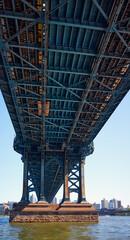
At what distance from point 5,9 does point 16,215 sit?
29.9 meters

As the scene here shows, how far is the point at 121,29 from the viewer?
21609 millimetres

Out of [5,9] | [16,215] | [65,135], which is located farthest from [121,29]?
[16,215]

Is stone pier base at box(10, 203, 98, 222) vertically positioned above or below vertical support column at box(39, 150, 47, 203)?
below

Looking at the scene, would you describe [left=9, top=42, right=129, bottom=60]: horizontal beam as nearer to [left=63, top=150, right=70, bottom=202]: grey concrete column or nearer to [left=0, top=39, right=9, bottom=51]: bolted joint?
[left=0, top=39, right=9, bottom=51]: bolted joint

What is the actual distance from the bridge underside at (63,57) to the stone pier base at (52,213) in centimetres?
388

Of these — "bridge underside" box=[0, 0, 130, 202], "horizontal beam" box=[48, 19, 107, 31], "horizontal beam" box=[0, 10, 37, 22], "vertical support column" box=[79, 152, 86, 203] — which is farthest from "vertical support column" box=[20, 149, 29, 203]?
"horizontal beam" box=[0, 10, 37, 22]

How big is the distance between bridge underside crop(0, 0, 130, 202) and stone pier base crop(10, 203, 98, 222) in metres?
3.88

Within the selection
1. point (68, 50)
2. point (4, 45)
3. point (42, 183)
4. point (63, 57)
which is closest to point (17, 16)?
point (4, 45)

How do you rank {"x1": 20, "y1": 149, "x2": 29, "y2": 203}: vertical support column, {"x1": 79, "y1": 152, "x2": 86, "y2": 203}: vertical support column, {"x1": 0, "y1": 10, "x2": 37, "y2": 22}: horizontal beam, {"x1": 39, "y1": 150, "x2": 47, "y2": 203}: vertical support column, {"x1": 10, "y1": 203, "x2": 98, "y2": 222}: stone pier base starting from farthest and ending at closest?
{"x1": 79, "y1": 152, "x2": 86, "y2": 203}: vertical support column
{"x1": 20, "y1": 149, "x2": 29, "y2": 203}: vertical support column
{"x1": 39, "y1": 150, "x2": 47, "y2": 203}: vertical support column
{"x1": 10, "y1": 203, "x2": 98, "y2": 222}: stone pier base
{"x1": 0, "y1": 10, "x2": 37, "y2": 22}: horizontal beam

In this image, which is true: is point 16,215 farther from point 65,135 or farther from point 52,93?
point 52,93

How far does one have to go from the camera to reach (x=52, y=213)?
128 ft

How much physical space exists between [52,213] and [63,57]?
→ 82.5 ft

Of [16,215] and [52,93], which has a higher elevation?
[52,93]

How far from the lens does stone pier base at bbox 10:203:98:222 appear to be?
1491 inches
